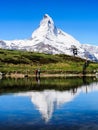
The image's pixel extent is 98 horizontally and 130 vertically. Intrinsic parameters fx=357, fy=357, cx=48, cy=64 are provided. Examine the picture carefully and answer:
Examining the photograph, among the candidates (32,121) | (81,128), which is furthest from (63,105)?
(81,128)

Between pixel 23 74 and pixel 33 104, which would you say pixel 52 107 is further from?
pixel 23 74

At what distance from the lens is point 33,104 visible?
210 feet

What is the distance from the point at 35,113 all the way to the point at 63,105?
10.7m

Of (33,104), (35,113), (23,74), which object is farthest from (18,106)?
(23,74)

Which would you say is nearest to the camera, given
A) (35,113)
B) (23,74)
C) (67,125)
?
(67,125)

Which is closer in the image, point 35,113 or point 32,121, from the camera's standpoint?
point 32,121

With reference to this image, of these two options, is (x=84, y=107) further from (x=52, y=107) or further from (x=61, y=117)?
(x=61, y=117)

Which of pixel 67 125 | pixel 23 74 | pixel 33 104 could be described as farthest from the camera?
pixel 23 74

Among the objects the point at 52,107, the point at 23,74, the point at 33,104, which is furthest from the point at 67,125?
the point at 23,74

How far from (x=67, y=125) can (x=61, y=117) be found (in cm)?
562

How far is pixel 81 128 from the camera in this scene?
41219mm

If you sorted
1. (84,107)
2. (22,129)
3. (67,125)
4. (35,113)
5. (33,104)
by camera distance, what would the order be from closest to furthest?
(22,129)
(67,125)
(35,113)
(84,107)
(33,104)

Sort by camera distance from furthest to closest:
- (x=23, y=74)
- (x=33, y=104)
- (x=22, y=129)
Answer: (x=23, y=74)
(x=33, y=104)
(x=22, y=129)

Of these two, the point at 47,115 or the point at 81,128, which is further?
the point at 47,115
